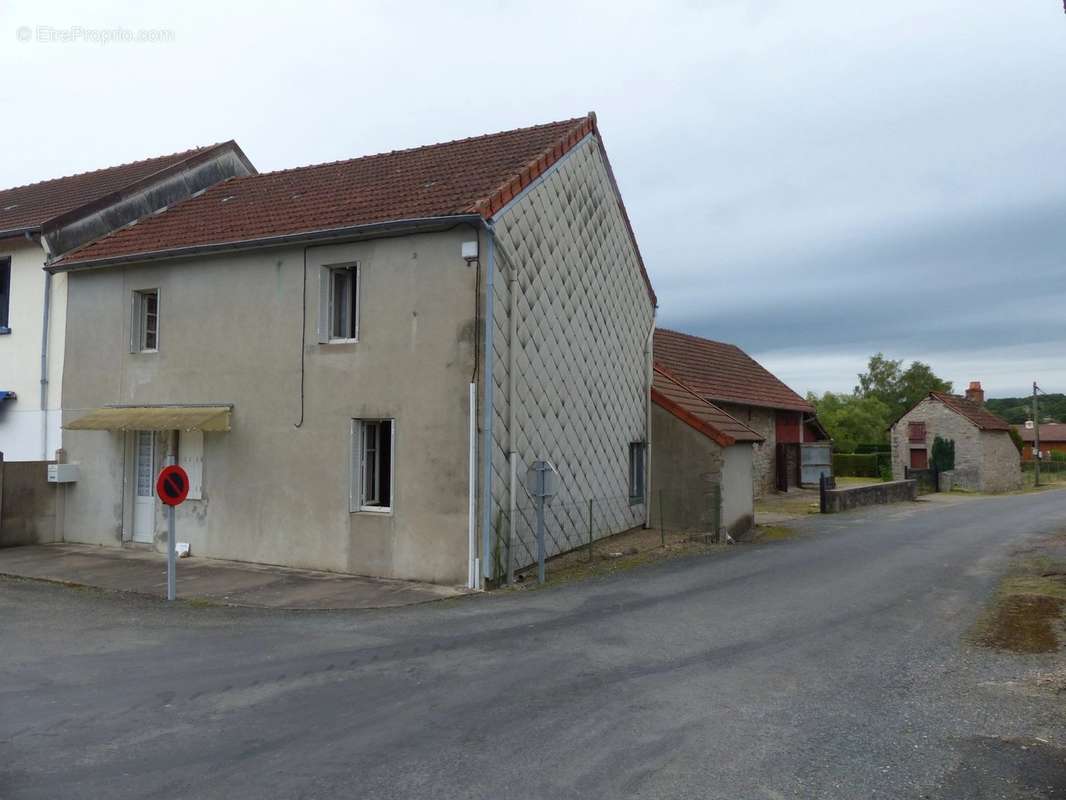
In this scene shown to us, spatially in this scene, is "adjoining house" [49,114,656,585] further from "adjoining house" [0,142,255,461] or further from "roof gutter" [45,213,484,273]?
"adjoining house" [0,142,255,461]

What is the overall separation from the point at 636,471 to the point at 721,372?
1333 cm

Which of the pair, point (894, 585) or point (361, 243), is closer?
point (894, 585)

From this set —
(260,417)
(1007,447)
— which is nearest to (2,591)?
(260,417)

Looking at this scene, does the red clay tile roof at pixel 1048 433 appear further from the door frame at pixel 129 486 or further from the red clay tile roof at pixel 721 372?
the door frame at pixel 129 486

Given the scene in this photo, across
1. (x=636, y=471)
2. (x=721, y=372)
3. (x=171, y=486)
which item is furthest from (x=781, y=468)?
(x=171, y=486)

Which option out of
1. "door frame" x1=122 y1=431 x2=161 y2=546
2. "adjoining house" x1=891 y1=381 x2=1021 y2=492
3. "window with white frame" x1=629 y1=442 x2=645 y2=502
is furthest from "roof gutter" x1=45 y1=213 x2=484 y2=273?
"adjoining house" x1=891 y1=381 x2=1021 y2=492

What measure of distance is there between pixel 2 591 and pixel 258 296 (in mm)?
5405

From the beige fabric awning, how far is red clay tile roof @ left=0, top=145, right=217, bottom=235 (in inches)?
159

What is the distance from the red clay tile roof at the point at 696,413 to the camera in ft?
55.0

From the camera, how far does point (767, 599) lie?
1028cm

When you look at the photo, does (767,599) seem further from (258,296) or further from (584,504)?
(258,296)

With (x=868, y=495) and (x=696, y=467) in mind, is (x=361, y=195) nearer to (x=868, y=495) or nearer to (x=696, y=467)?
(x=696, y=467)

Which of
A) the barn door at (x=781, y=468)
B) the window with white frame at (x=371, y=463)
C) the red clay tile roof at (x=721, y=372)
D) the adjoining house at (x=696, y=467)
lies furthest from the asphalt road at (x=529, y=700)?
the barn door at (x=781, y=468)

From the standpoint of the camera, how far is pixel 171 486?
10.2 meters
